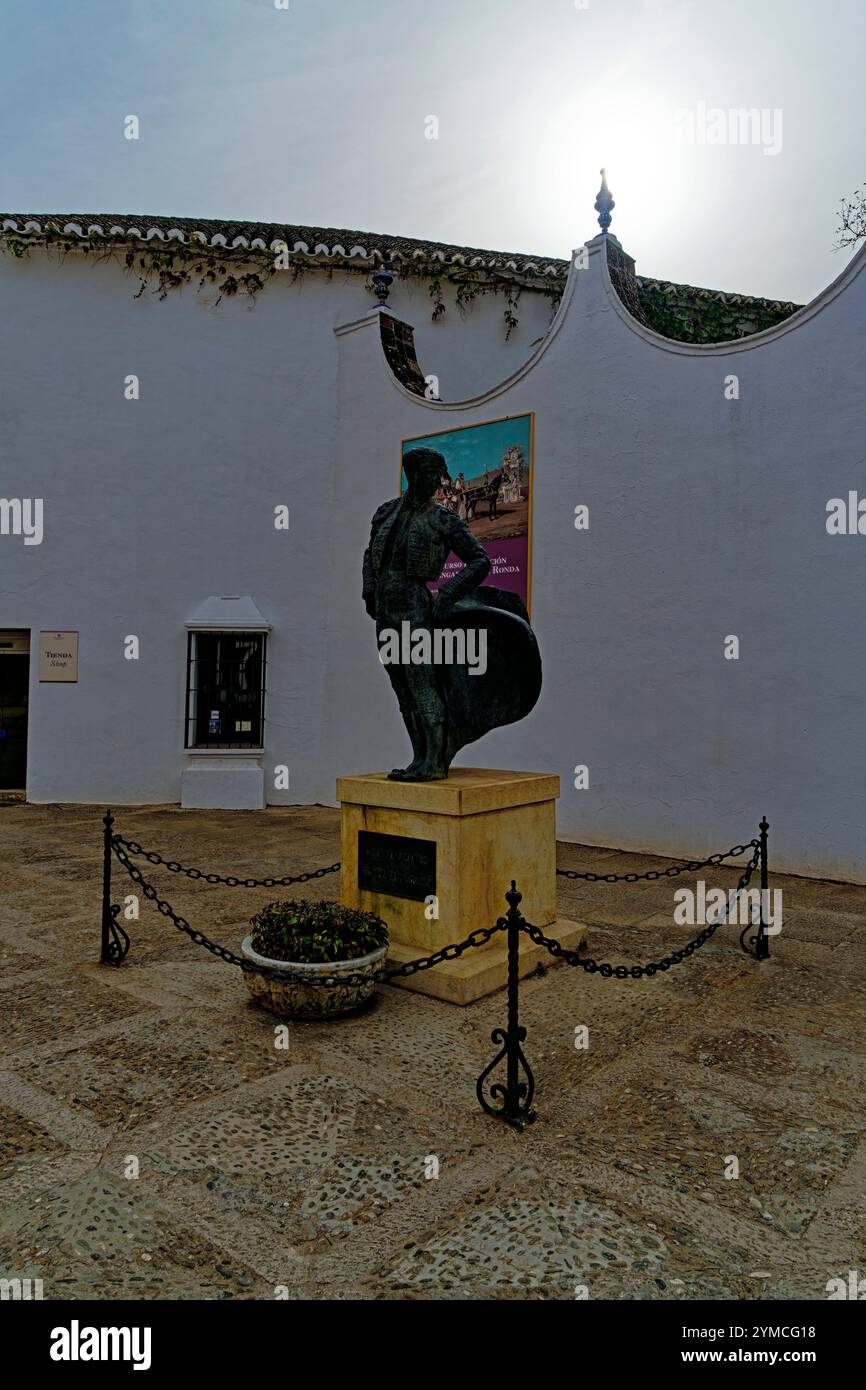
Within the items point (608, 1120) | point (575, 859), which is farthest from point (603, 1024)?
point (575, 859)

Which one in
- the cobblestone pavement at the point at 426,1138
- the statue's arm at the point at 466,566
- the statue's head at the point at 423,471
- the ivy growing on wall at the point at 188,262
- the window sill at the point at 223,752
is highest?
the ivy growing on wall at the point at 188,262

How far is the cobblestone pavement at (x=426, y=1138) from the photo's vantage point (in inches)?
91.2

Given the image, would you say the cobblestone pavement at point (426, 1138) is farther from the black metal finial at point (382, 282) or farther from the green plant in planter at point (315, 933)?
the black metal finial at point (382, 282)

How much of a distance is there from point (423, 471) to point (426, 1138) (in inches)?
138

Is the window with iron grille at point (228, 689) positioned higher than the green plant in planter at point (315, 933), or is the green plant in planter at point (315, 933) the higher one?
the window with iron grille at point (228, 689)

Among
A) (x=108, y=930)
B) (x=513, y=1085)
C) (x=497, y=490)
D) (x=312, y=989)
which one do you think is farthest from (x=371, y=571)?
(x=497, y=490)

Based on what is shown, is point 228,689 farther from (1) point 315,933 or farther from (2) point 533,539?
(1) point 315,933

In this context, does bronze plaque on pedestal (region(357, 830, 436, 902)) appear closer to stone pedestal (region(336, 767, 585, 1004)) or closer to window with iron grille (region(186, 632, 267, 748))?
stone pedestal (region(336, 767, 585, 1004))

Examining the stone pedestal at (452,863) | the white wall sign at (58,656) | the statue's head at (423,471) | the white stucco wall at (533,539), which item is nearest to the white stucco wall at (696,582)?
the white stucco wall at (533,539)

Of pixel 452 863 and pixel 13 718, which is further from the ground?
pixel 13 718

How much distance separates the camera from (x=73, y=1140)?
2951mm

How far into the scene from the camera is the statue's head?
4.91m

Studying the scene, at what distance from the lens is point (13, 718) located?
11711 millimetres

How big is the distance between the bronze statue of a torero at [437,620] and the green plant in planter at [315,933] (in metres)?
0.95
